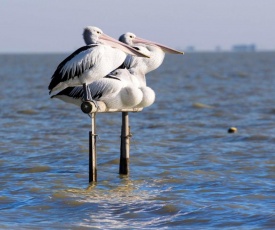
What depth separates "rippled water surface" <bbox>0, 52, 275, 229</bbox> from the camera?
30.4 ft

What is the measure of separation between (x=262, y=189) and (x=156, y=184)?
1383 millimetres

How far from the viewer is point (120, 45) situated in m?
10.5

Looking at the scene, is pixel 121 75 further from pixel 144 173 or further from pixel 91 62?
pixel 144 173

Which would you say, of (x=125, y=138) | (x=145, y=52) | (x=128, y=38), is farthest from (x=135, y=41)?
(x=125, y=138)

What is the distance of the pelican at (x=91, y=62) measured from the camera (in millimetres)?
10219

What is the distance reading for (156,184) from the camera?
37.3 ft

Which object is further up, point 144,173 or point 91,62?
point 91,62

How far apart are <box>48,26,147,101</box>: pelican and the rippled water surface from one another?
4.39 ft

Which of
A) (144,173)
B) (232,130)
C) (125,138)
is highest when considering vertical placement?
(125,138)

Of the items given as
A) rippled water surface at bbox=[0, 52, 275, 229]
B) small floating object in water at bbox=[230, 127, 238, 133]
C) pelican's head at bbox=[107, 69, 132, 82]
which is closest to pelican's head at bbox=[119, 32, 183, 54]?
pelican's head at bbox=[107, 69, 132, 82]

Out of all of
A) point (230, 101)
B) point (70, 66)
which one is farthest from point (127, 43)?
point (230, 101)

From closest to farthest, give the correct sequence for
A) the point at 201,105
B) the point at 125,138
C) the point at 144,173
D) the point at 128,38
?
Result: the point at 128,38 → the point at 125,138 → the point at 144,173 → the point at 201,105

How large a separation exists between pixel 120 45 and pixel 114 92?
57cm

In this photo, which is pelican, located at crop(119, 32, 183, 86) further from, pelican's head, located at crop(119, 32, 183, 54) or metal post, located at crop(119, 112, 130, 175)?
metal post, located at crop(119, 112, 130, 175)
